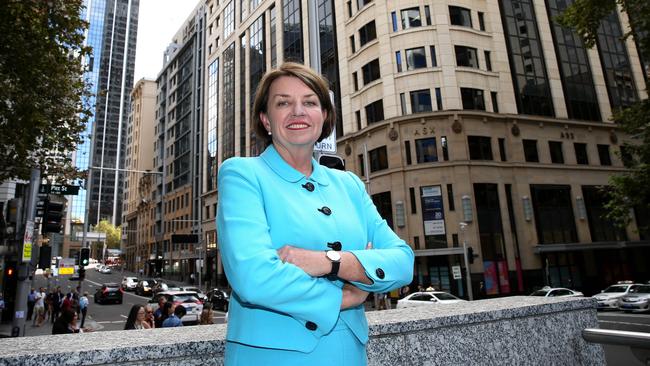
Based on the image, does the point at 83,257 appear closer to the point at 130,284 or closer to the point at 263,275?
the point at 263,275

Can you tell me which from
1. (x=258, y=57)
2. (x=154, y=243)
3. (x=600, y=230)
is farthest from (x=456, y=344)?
(x=154, y=243)

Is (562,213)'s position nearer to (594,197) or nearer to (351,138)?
(594,197)

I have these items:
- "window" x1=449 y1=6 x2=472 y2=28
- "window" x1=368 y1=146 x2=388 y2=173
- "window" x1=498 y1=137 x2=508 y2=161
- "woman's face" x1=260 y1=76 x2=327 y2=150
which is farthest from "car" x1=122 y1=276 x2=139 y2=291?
"woman's face" x1=260 y1=76 x2=327 y2=150

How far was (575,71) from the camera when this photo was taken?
38.0m

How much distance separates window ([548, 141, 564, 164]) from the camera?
35406 mm

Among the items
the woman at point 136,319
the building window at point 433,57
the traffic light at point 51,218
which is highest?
the building window at point 433,57

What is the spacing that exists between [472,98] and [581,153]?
41.8 feet

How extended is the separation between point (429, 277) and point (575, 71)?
83.6ft

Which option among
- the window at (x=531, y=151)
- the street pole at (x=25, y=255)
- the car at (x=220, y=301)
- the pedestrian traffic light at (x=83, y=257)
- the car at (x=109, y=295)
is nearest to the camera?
the street pole at (x=25, y=255)

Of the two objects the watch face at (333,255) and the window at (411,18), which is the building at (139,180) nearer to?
the window at (411,18)

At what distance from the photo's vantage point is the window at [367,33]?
3566 cm

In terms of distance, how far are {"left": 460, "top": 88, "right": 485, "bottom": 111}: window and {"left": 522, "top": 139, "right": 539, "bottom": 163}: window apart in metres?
5.41

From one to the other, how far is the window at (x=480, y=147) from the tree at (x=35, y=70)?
90.3 ft

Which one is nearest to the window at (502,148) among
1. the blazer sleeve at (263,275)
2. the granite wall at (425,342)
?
the granite wall at (425,342)
